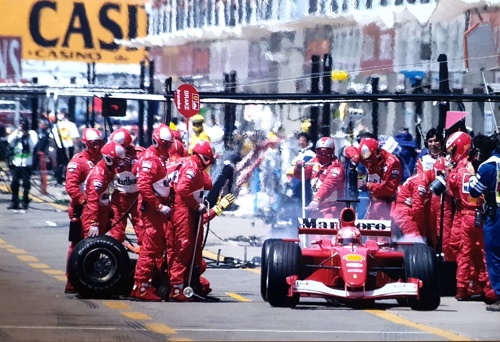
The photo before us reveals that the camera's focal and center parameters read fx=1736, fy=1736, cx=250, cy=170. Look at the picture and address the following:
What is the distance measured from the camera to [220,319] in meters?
15.8

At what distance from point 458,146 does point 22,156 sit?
1328cm

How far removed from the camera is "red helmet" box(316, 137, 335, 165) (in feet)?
69.2

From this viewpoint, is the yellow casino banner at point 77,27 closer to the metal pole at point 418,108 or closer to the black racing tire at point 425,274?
the metal pole at point 418,108

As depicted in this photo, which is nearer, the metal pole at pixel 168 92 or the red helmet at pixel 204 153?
the red helmet at pixel 204 153

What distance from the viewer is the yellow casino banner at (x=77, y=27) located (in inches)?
912

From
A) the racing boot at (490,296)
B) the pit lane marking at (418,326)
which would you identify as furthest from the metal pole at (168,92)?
the pit lane marking at (418,326)

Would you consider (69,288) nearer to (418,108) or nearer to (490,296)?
(490,296)

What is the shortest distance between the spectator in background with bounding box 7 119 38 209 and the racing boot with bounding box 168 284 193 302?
495 inches

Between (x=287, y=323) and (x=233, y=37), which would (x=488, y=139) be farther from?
(x=233, y=37)

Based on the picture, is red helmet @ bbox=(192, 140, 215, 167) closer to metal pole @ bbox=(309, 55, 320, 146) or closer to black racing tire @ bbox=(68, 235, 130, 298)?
black racing tire @ bbox=(68, 235, 130, 298)

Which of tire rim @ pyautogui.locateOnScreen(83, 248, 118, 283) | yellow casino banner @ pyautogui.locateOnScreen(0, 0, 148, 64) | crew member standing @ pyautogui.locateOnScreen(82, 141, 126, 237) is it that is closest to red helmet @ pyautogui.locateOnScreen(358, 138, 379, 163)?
crew member standing @ pyautogui.locateOnScreen(82, 141, 126, 237)

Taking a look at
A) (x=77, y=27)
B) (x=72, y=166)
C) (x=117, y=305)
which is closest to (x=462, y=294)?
(x=117, y=305)

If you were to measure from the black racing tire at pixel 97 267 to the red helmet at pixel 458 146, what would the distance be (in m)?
3.76

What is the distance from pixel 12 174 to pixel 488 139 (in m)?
14.6
